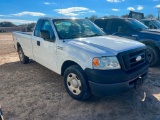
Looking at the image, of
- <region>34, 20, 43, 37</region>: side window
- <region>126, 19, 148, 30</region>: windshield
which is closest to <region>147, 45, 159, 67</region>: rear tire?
<region>126, 19, 148, 30</region>: windshield

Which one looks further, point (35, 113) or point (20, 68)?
point (20, 68)

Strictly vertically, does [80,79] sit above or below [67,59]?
below

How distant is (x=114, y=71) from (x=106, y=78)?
0.66 ft

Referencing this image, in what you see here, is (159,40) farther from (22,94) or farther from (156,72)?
(22,94)

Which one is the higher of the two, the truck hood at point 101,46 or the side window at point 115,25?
the side window at point 115,25

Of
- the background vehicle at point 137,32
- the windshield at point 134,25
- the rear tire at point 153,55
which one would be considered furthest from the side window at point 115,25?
the rear tire at point 153,55

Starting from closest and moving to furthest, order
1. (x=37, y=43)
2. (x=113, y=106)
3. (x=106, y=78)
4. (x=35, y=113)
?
(x=106, y=78) < (x=35, y=113) < (x=113, y=106) < (x=37, y=43)

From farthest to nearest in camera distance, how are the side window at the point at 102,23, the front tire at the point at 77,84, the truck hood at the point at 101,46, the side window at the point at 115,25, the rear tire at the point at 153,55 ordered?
the side window at the point at 102,23, the side window at the point at 115,25, the rear tire at the point at 153,55, the front tire at the point at 77,84, the truck hood at the point at 101,46

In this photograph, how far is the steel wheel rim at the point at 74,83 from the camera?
3723 millimetres

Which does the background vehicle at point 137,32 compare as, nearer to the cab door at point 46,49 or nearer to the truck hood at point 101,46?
the truck hood at point 101,46

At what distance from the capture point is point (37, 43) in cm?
516

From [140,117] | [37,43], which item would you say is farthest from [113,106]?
[37,43]

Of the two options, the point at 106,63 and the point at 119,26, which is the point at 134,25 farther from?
the point at 106,63

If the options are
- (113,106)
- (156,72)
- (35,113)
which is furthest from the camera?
(156,72)
